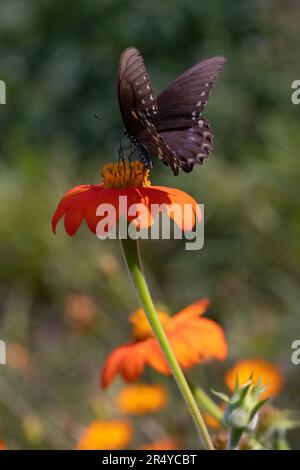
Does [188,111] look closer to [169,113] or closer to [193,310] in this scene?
[169,113]

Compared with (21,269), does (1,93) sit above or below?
below

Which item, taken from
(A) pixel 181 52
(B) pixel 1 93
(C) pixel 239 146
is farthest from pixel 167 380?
(A) pixel 181 52

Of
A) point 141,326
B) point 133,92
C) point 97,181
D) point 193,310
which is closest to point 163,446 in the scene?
point 141,326

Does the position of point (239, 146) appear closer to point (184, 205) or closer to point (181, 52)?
point (181, 52)

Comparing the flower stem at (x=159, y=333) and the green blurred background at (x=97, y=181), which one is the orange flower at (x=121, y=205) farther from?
the green blurred background at (x=97, y=181)

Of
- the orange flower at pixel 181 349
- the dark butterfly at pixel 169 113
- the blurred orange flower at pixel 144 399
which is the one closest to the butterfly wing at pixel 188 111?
the dark butterfly at pixel 169 113

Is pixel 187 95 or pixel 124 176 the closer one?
pixel 124 176
